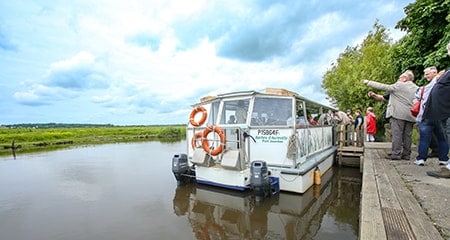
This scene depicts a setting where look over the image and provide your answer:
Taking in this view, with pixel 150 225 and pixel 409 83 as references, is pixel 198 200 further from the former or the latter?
pixel 409 83

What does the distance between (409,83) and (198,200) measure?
4399mm

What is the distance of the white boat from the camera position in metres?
5.33

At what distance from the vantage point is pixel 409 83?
4.28 meters

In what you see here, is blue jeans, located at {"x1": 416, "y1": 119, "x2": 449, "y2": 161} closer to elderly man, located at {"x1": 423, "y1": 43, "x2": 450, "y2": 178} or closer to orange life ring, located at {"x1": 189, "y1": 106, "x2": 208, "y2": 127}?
elderly man, located at {"x1": 423, "y1": 43, "x2": 450, "y2": 178}

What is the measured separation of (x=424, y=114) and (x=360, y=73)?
13734 millimetres

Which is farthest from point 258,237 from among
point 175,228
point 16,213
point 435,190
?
point 16,213

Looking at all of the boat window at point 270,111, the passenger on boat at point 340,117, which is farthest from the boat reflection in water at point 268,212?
the passenger on boat at point 340,117

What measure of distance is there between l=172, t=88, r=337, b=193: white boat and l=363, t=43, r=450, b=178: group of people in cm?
177

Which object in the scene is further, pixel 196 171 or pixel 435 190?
pixel 196 171

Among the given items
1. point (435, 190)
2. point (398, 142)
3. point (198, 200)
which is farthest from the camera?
point (198, 200)

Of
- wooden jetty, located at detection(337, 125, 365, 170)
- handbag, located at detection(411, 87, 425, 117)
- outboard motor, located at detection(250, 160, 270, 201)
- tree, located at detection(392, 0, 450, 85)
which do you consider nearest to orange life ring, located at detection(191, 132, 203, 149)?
outboard motor, located at detection(250, 160, 270, 201)

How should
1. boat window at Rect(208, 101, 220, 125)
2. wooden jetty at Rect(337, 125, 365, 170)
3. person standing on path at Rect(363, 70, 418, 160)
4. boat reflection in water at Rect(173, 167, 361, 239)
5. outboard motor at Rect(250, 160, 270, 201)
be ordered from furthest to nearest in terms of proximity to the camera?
wooden jetty at Rect(337, 125, 365, 170) → boat window at Rect(208, 101, 220, 125) → outboard motor at Rect(250, 160, 270, 201) → person standing on path at Rect(363, 70, 418, 160) → boat reflection in water at Rect(173, 167, 361, 239)

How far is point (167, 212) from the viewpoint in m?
4.81

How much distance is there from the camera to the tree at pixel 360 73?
1431cm
